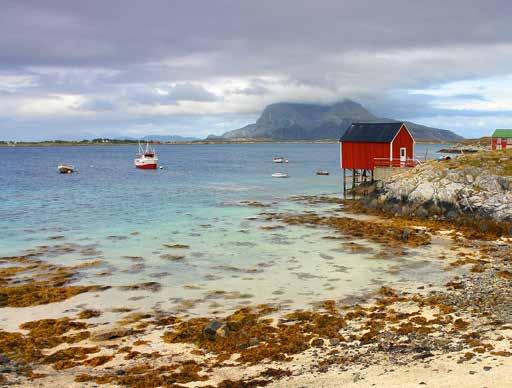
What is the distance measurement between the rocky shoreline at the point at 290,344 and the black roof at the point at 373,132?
30.1 m

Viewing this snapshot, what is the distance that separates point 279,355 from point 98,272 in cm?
1350

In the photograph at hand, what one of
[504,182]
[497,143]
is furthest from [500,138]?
[504,182]

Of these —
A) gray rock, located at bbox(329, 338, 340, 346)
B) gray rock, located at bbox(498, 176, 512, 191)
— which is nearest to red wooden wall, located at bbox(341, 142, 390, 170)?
gray rock, located at bbox(498, 176, 512, 191)

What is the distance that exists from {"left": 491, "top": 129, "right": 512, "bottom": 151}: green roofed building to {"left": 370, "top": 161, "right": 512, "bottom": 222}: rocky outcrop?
45.8 m

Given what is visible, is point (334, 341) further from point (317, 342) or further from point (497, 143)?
point (497, 143)

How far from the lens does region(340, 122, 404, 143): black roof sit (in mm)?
50406

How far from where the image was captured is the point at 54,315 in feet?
62.4

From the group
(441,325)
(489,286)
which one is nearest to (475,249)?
(489,286)

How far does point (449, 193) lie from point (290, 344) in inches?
1048

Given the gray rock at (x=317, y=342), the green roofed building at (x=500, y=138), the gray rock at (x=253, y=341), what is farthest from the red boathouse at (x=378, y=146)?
the green roofed building at (x=500, y=138)

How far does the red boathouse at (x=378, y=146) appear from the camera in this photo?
50.3 meters

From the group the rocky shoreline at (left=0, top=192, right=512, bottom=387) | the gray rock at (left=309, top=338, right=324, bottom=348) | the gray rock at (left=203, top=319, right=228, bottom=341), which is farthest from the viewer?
the gray rock at (left=203, top=319, right=228, bottom=341)

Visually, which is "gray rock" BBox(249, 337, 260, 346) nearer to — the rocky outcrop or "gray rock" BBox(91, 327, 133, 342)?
"gray rock" BBox(91, 327, 133, 342)

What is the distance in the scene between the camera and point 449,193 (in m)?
37.6
